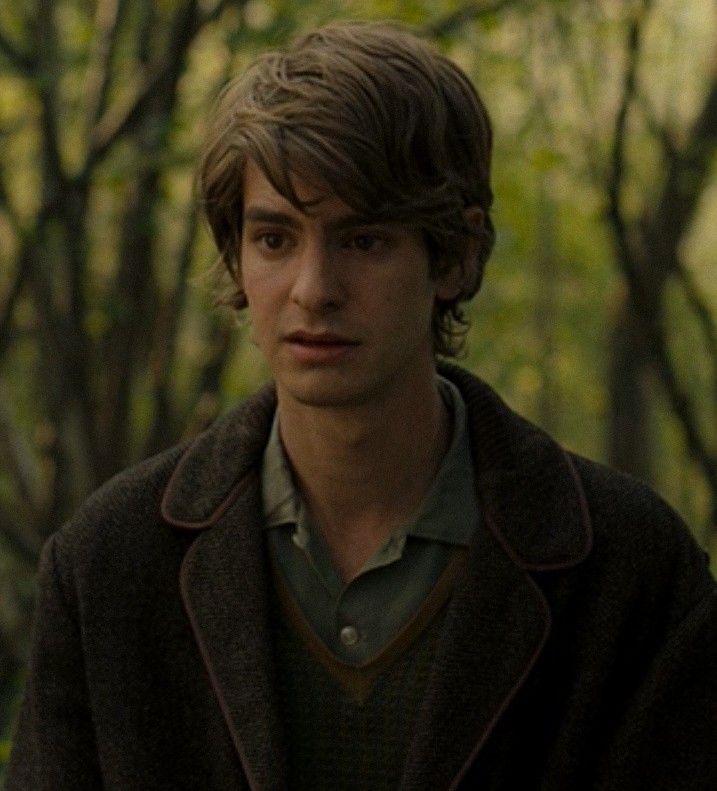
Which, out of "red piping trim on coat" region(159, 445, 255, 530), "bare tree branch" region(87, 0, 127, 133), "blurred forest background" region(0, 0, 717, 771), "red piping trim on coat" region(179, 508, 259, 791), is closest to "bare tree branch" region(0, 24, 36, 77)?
"blurred forest background" region(0, 0, 717, 771)

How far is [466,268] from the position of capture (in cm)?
378

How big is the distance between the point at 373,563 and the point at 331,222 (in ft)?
1.72

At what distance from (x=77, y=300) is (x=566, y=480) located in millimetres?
4070

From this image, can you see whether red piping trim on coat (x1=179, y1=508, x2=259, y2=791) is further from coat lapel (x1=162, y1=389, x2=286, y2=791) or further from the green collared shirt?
the green collared shirt

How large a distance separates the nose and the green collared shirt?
37 centimetres

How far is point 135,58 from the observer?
775 centimetres

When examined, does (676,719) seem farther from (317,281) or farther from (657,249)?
(657,249)

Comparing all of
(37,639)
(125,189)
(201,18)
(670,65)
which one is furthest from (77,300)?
(37,639)

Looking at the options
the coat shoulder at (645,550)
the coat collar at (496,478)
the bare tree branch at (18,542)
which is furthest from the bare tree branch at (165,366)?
the coat shoulder at (645,550)

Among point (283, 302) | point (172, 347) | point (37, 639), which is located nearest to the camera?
point (283, 302)

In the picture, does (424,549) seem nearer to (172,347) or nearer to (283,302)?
(283,302)

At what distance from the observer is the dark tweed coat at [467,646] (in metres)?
3.58

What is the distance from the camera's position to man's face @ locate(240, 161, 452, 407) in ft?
11.4

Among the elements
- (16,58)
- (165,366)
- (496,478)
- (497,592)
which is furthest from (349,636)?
(165,366)
